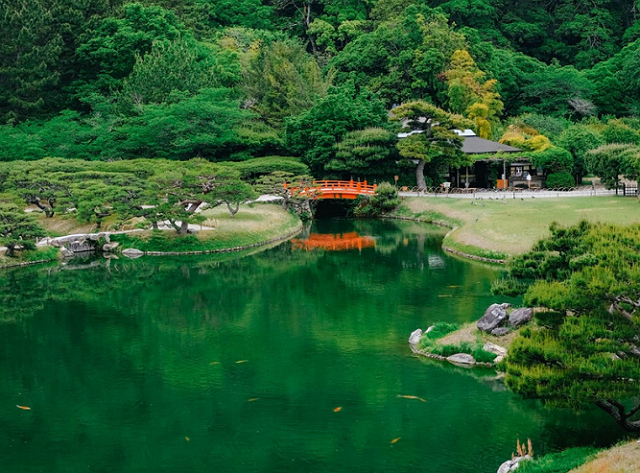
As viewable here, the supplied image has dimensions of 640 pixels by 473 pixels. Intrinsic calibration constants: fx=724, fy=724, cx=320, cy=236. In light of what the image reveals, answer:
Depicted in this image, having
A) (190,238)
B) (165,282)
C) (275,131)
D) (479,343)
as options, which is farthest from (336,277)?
(275,131)

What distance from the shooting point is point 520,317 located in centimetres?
1922

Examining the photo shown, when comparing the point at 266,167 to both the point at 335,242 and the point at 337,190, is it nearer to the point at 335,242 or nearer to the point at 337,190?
the point at 337,190

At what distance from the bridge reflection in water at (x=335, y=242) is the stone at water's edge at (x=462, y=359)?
1923 centimetres

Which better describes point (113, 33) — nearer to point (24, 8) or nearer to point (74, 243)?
point (24, 8)

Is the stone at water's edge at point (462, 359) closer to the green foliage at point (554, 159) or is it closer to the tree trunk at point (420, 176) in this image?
the tree trunk at point (420, 176)

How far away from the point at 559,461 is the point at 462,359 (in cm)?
606

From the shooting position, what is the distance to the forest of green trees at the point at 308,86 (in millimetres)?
51500

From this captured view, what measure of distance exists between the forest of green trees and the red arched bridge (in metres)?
1.45

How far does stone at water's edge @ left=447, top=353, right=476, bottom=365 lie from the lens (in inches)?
726

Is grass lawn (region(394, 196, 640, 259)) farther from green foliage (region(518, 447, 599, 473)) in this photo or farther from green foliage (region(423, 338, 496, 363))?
green foliage (region(518, 447, 599, 473))

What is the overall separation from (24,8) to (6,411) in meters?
45.4

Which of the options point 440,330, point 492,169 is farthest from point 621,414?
point 492,169

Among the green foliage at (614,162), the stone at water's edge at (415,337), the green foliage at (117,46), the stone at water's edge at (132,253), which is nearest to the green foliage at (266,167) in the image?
the stone at water's edge at (132,253)

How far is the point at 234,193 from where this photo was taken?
1496 inches
